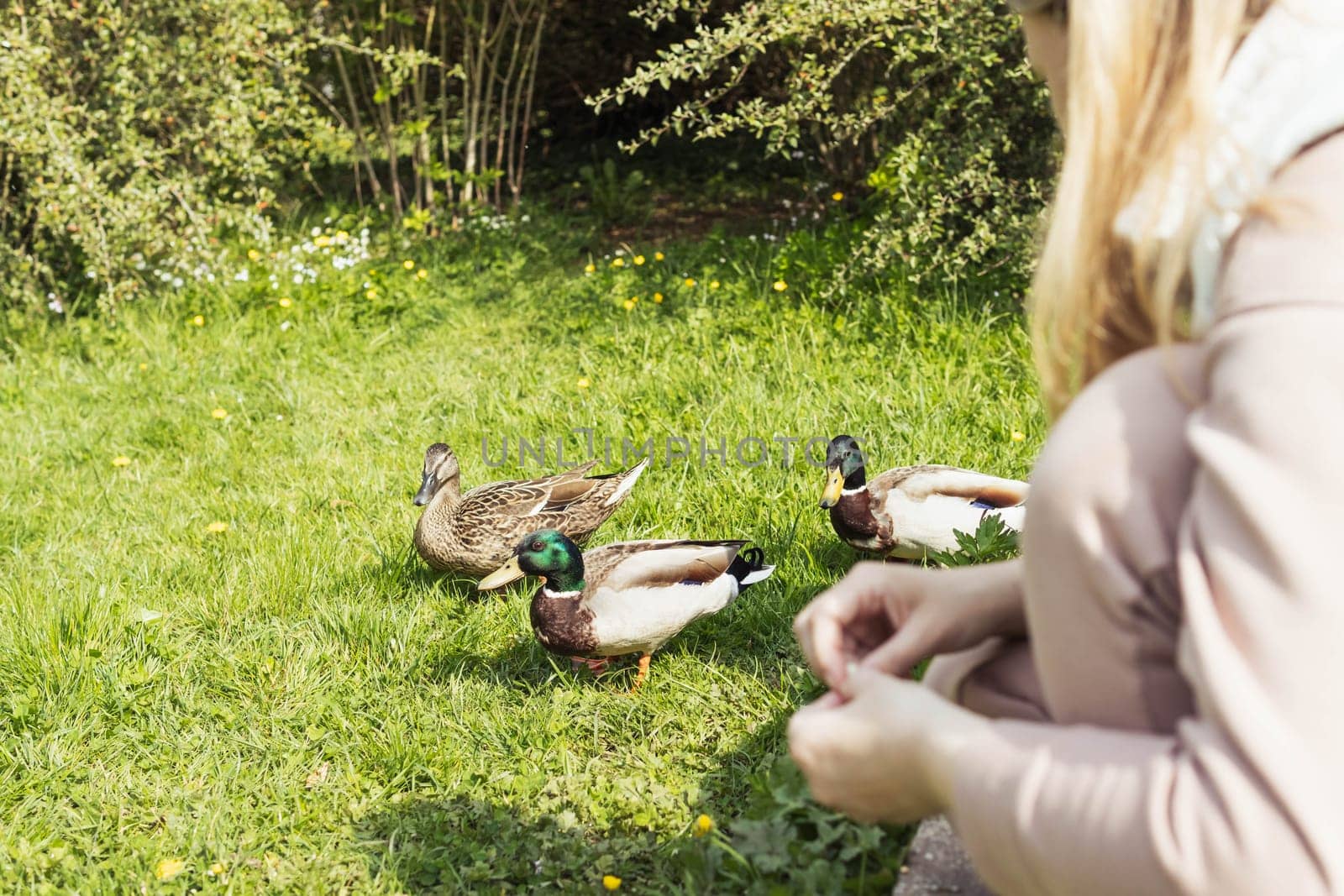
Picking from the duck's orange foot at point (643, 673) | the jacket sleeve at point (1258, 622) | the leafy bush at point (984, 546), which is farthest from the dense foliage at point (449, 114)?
the jacket sleeve at point (1258, 622)

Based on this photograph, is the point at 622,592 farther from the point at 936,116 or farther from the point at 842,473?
the point at 936,116

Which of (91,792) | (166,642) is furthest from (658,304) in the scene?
(91,792)

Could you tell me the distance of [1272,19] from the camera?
1.05 meters

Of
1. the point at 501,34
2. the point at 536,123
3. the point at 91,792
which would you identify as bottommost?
the point at 91,792

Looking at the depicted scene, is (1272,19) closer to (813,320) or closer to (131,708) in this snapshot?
(131,708)

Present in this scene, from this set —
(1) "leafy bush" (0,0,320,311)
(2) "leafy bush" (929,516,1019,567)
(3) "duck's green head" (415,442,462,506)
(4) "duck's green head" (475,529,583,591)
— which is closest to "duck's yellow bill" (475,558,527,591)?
(4) "duck's green head" (475,529,583,591)

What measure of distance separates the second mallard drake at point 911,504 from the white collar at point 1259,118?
2.67 meters

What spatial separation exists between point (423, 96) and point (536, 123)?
5.06 feet

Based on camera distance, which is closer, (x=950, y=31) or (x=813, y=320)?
(x=950, y=31)

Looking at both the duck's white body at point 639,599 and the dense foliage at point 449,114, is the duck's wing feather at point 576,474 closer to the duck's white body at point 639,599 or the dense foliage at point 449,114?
the duck's white body at point 639,599

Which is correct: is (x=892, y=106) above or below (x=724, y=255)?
above

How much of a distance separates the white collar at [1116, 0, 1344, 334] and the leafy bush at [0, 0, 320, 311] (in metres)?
6.13

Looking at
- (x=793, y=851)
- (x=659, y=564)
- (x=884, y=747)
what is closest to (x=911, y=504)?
(x=659, y=564)

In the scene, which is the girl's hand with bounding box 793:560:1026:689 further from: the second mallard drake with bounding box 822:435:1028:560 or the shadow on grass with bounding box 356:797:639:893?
the second mallard drake with bounding box 822:435:1028:560
